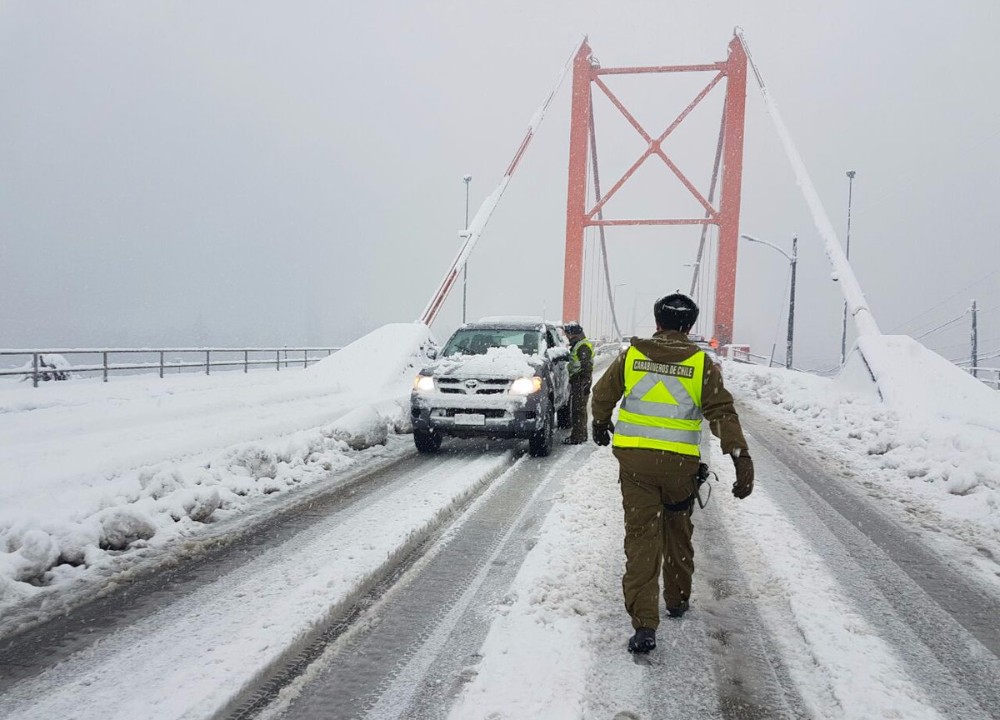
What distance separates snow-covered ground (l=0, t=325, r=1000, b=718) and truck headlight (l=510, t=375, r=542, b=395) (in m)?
0.89

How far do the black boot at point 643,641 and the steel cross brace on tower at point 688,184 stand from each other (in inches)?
1570

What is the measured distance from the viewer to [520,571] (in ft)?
14.3

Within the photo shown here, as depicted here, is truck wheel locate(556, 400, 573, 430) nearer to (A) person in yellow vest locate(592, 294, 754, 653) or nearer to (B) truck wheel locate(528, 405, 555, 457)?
(B) truck wheel locate(528, 405, 555, 457)

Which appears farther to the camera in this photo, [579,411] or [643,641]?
[579,411]

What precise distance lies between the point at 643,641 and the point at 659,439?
0.96m

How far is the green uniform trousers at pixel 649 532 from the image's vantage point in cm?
335

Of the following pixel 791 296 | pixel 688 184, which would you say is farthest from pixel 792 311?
pixel 688 184

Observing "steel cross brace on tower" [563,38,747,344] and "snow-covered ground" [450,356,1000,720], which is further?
"steel cross brace on tower" [563,38,747,344]

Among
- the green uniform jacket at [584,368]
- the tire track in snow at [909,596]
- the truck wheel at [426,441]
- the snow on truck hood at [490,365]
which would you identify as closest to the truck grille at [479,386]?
the snow on truck hood at [490,365]

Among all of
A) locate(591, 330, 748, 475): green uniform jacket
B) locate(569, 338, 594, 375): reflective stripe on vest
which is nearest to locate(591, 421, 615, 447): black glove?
locate(591, 330, 748, 475): green uniform jacket

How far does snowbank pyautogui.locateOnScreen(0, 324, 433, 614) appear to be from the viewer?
15.5 feet

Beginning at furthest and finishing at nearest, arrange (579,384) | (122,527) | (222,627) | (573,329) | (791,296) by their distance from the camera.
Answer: (791,296) → (573,329) → (579,384) → (122,527) → (222,627)

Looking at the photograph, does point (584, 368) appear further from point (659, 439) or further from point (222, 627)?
point (222, 627)

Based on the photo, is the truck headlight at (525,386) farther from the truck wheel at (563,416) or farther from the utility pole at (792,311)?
the utility pole at (792,311)
